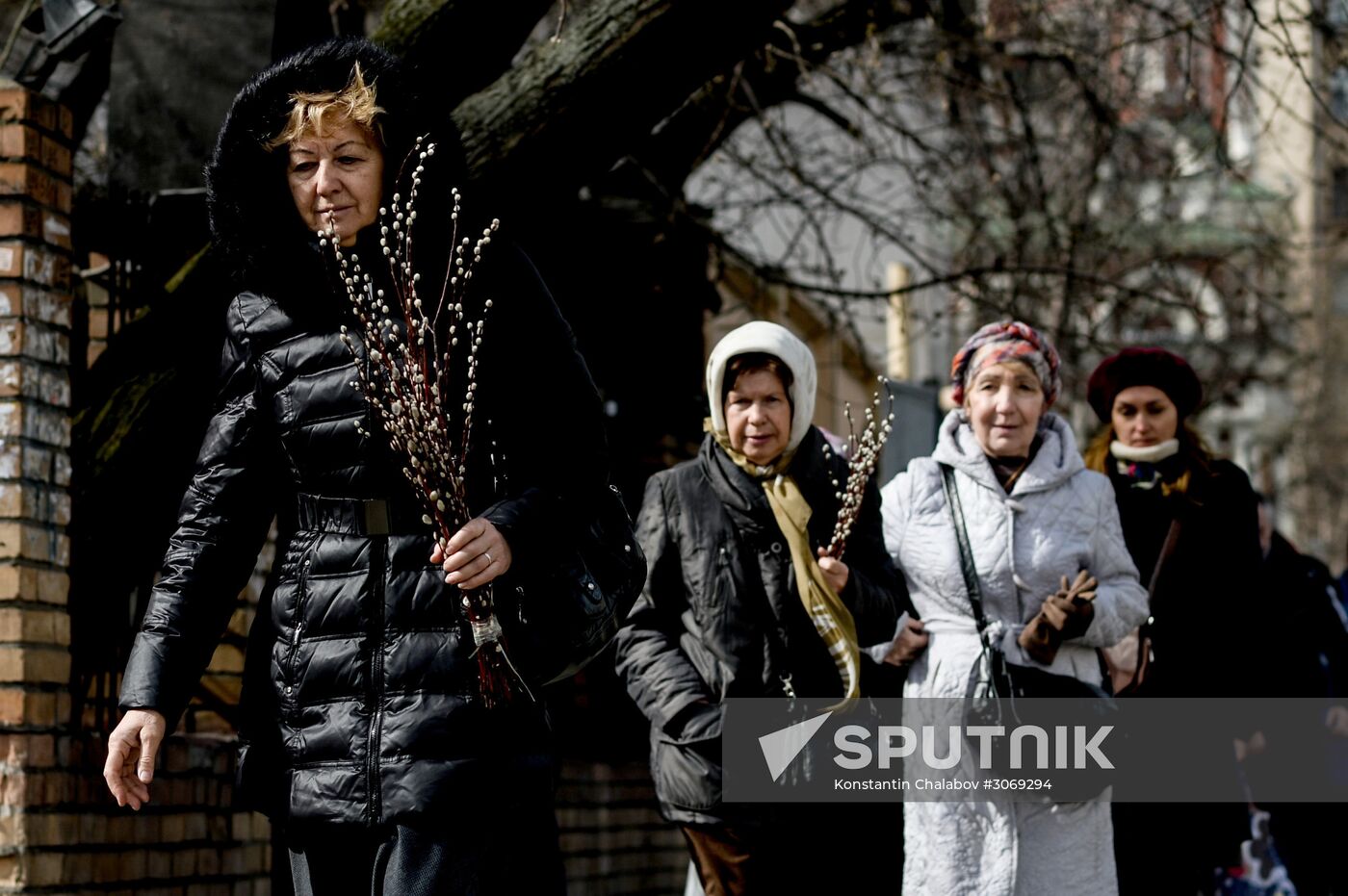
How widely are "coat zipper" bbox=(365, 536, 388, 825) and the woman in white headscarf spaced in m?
1.85

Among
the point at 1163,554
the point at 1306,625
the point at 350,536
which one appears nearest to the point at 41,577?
the point at 350,536

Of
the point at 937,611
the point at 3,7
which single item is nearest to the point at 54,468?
the point at 937,611

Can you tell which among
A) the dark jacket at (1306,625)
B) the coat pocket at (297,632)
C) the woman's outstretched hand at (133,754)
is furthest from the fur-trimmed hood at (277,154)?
the dark jacket at (1306,625)

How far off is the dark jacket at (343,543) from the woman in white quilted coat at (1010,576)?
2131mm

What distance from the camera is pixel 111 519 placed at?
6094mm

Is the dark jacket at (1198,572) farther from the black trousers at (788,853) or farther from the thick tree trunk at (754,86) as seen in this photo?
the thick tree trunk at (754,86)

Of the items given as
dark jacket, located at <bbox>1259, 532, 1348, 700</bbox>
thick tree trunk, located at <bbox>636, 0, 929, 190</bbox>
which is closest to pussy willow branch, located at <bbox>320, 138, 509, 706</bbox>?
dark jacket, located at <bbox>1259, 532, 1348, 700</bbox>

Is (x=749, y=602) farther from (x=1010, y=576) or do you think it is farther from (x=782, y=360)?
(x=1010, y=576)

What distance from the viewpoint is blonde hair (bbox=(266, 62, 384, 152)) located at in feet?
13.4

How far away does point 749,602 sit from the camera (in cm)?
570

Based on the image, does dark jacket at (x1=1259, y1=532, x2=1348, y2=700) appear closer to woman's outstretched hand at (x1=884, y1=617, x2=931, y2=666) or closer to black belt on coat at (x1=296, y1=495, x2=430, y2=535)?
woman's outstretched hand at (x1=884, y1=617, x2=931, y2=666)

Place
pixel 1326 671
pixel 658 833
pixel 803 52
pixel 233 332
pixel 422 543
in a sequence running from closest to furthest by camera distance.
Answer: pixel 422 543, pixel 233 332, pixel 1326 671, pixel 803 52, pixel 658 833

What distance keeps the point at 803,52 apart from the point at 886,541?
3927 millimetres

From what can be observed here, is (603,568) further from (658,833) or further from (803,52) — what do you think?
(658,833)
